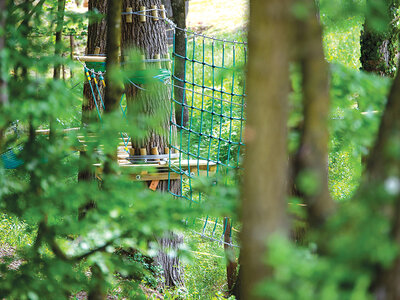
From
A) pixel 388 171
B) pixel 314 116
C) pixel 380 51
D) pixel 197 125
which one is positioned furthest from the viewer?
pixel 197 125

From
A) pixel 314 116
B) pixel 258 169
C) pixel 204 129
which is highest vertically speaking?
Result: pixel 314 116

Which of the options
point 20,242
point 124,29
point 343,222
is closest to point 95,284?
point 343,222

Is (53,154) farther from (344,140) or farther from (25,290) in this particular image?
(344,140)

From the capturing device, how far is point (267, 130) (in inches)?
42.4

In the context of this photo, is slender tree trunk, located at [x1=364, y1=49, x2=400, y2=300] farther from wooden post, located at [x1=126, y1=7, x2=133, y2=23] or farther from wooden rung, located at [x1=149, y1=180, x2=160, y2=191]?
wooden post, located at [x1=126, y1=7, x2=133, y2=23]

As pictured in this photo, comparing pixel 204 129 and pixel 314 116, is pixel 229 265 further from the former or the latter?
pixel 204 129

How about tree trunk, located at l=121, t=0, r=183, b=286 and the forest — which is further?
tree trunk, located at l=121, t=0, r=183, b=286

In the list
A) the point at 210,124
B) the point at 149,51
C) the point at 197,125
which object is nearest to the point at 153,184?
the point at 149,51

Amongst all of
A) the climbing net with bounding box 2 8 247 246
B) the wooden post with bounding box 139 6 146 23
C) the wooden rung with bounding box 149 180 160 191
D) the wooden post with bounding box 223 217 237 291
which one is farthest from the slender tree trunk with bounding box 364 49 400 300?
the wooden post with bounding box 223 217 237 291

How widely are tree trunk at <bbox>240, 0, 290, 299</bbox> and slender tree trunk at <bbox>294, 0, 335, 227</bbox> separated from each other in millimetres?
71

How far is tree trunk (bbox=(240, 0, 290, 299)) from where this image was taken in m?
1.08

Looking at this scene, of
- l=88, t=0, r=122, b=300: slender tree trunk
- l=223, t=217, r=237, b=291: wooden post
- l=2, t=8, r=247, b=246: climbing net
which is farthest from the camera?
l=223, t=217, r=237, b=291: wooden post

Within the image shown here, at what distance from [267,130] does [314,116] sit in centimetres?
13

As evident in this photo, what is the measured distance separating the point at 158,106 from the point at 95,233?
2.72 meters
